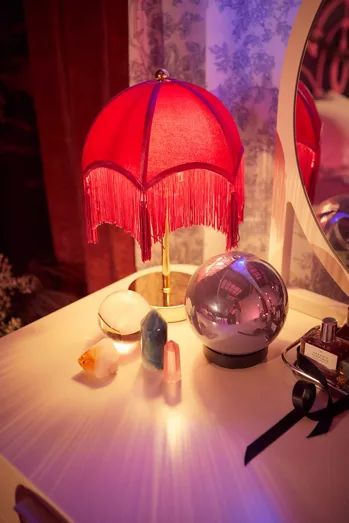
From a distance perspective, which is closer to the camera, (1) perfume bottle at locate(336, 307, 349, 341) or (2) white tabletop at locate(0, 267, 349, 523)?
(2) white tabletop at locate(0, 267, 349, 523)

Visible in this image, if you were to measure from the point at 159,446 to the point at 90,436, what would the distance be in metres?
0.11

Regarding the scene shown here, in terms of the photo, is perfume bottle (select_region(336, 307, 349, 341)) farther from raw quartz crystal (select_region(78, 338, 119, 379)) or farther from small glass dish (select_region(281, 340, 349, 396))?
raw quartz crystal (select_region(78, 338, 119, 379))

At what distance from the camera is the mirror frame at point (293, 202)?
879 millimetres

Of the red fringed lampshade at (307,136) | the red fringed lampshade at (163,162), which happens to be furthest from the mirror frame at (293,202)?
the red fringed lampshade at (163,162)

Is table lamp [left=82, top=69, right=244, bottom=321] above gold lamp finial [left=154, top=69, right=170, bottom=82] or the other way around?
the other way around

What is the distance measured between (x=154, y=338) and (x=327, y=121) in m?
0.52

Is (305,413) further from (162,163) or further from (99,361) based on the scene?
(162,163)

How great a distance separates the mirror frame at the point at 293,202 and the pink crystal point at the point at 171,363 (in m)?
0.36

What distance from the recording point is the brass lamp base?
1027 millimetres

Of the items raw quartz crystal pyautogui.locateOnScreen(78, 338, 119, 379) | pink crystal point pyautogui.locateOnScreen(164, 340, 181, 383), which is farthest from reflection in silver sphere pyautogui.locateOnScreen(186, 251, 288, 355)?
raw quartz crystal pyautogui.locateOnScreen(78, 338, 119, 379)

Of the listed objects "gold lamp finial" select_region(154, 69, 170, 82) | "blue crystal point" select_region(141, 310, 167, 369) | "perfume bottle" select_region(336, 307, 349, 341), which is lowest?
"blue crystal point" select_region(141, 310, 167, 369)

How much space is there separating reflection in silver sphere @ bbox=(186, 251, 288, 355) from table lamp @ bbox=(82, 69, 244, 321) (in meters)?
0.13

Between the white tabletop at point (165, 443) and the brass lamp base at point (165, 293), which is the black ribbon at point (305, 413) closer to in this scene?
the white tabletop at point (165, 443)

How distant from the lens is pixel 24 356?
91 centimetres
